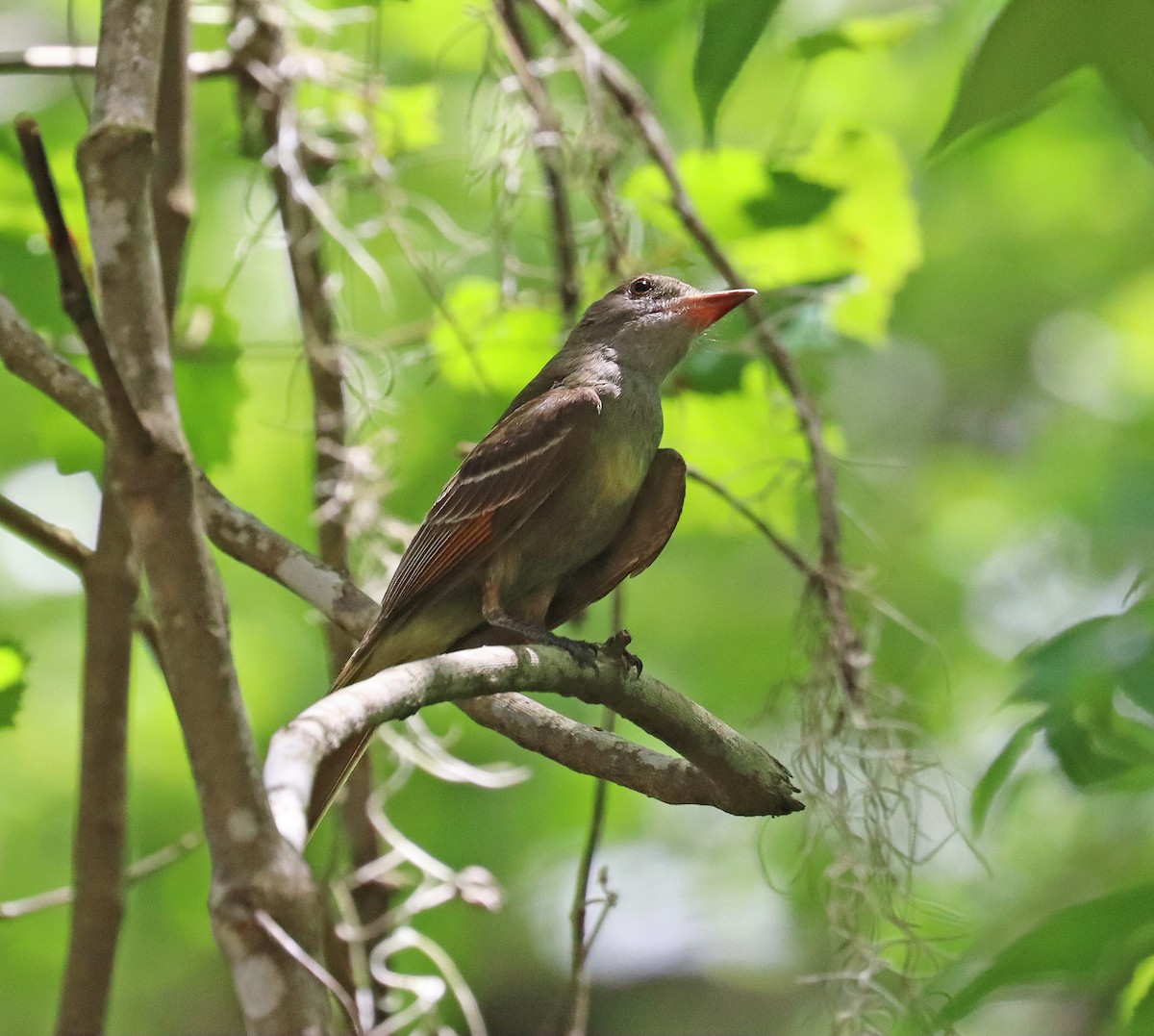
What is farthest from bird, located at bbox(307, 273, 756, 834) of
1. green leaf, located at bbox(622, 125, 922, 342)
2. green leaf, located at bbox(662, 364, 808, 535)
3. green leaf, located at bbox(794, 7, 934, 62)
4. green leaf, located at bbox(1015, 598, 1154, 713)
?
green leaf, located at bbox(1015, 598, 1154, 713)

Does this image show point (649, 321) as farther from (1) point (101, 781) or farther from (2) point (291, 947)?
(2) point (291, 947)

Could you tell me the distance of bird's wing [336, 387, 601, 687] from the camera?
369cm

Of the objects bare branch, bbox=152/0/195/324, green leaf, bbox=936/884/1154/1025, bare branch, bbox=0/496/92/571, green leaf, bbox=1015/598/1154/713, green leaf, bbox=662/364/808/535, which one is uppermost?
bare branch, bbox=152/0/195/324

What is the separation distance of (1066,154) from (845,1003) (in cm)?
728

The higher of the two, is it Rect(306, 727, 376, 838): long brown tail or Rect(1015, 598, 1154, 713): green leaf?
Rect(306, 727, 376, 838): long brown tail

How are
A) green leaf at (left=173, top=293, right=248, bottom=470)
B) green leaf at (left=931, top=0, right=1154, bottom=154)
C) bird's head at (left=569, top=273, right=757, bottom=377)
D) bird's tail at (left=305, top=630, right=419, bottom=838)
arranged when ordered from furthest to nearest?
green leaf at (left=173, top=293, right=248, bottom=470) < bird's head at (left=569, top=273, right=757, bottom=377) < bird's tail at (left=305, top=630, right=419, bottom=838) < green leaf at (left=931, top=0, right=1154, bottom=154)

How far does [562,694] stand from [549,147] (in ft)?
7.38

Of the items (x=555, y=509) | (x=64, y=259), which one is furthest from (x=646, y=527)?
(x=64, y=259)

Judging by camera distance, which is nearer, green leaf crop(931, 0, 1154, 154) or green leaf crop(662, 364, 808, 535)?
green leaf crop(931, 0, 1154, 154)

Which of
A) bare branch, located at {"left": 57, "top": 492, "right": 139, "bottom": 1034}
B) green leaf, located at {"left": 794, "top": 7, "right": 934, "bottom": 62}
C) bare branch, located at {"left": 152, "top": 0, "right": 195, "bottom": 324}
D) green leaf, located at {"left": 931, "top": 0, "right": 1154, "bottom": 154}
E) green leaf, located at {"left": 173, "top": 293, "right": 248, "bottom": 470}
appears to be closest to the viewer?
green leaf, located at {"left": 931, "top": 0, "right": 1154, "bottom": 154}

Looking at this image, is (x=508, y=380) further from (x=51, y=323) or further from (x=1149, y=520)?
(x=1149, y=520)

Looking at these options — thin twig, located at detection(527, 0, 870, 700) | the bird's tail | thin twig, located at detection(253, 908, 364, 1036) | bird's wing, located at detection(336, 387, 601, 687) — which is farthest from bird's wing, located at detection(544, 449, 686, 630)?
thin twig, located at detection(253, 908, 364, 1036)

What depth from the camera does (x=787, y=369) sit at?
4.00 meters

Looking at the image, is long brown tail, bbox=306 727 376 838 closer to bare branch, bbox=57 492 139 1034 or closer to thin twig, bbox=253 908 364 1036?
bare branch, bbox=57 492 139 1034
